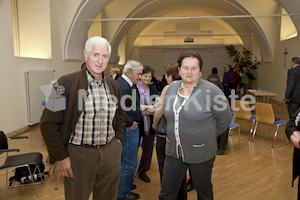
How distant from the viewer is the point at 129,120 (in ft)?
9.49

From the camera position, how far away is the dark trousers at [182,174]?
2082mm

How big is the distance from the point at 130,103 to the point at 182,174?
1.12 metres

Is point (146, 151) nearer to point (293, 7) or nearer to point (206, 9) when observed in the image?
point (293, 7)

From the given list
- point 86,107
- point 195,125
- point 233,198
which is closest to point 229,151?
point 233,198

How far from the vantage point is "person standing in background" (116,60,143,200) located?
2938mm

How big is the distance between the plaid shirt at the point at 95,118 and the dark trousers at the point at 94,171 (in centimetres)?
8

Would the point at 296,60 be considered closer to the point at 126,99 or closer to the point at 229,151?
the point at 229,151

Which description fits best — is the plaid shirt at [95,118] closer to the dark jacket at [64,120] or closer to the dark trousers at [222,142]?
the dark jacket at [64,120]

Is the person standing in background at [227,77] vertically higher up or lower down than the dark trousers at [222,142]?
higher up

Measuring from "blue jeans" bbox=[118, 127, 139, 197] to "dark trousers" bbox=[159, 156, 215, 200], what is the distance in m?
0.92

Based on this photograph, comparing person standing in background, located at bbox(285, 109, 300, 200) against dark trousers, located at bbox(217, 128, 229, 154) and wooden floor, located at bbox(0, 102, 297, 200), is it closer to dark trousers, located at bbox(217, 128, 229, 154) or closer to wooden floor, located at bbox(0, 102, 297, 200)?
wooden floor, located at bbox(0, 102, 297, 200)

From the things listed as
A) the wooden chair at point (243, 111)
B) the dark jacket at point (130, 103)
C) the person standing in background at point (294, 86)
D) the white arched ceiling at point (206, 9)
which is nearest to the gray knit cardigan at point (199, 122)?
the dark jacket at point (130, 103)

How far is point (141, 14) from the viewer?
15.0 metres

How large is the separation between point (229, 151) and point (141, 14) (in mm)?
11980
